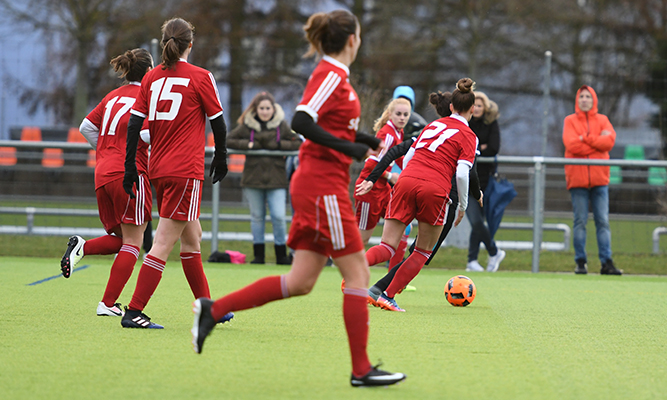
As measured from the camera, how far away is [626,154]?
17391mm

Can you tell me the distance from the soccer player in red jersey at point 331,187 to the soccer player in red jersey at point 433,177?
6.51 feet

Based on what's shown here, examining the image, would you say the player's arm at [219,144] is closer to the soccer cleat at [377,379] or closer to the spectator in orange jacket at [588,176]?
the soccer cleat at [377,379]

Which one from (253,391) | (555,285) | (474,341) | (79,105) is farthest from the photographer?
(79,105)

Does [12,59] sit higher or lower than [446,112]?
higher

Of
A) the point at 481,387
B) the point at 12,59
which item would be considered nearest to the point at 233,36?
the point at 12,59

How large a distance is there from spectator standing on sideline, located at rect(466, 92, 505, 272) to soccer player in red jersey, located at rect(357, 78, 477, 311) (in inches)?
123

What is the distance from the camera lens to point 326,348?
4387 millimetres

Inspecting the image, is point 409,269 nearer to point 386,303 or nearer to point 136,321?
point 386,303

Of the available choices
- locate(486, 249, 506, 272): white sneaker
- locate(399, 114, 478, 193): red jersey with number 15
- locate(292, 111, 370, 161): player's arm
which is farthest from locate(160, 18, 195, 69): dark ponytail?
locate(486, 249, 506, 272): white sneaker

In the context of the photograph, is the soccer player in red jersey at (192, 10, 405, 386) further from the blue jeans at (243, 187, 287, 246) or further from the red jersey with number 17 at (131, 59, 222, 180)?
the blue jeans at (243, 187, 287, 246)

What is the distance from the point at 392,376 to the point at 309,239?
0.69 meters

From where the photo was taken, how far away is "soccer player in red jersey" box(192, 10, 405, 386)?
3.49 m

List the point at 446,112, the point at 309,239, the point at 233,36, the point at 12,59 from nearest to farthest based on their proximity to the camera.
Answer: the point at 309,239 < the point at 446,112 < the point at 12,59 < the point at 233,36

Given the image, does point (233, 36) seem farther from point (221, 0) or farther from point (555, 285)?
point (555, 285)
